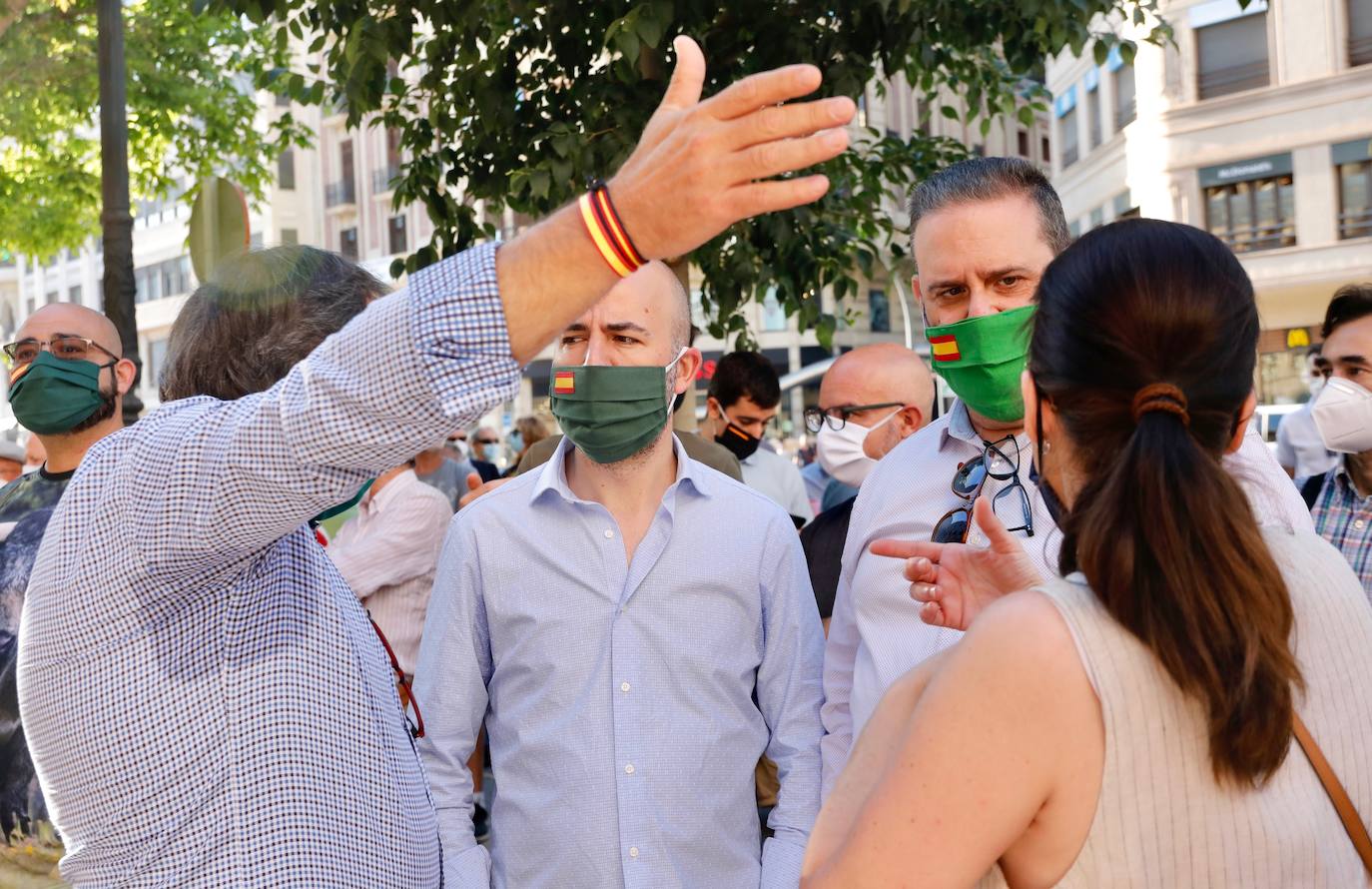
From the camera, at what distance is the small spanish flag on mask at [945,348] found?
301 centimetres

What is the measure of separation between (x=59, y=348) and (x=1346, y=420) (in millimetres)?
4369

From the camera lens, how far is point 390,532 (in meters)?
5.94

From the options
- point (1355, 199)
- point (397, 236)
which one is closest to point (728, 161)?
point (1355, 199)

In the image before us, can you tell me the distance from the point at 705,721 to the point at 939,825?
1571 millimetres

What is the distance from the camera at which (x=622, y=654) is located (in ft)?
10.6

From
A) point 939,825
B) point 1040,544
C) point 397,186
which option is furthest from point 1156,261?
point 397,186

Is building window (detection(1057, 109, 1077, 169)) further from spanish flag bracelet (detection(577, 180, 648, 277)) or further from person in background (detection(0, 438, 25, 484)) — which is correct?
spanish flag bracelet (detection(577, 180, 648, 277))

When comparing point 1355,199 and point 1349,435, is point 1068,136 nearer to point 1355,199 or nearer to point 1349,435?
point 1355,199

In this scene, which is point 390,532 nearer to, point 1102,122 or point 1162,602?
point 1162,602

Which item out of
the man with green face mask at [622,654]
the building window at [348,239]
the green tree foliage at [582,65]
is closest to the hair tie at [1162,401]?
the man with green face mask at [622,654]

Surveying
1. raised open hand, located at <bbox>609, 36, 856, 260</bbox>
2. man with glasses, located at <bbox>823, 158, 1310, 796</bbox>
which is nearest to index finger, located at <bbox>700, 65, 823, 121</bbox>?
raised open hand, located at <bbox>609, 36, 856, 260</bbox>

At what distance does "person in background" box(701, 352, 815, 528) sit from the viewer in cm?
699

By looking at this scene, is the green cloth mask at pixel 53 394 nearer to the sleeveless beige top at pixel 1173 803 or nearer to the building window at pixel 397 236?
the sleeveless beige top at pixel 1173 803

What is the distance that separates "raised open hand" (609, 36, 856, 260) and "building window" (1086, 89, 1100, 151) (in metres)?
34.9
